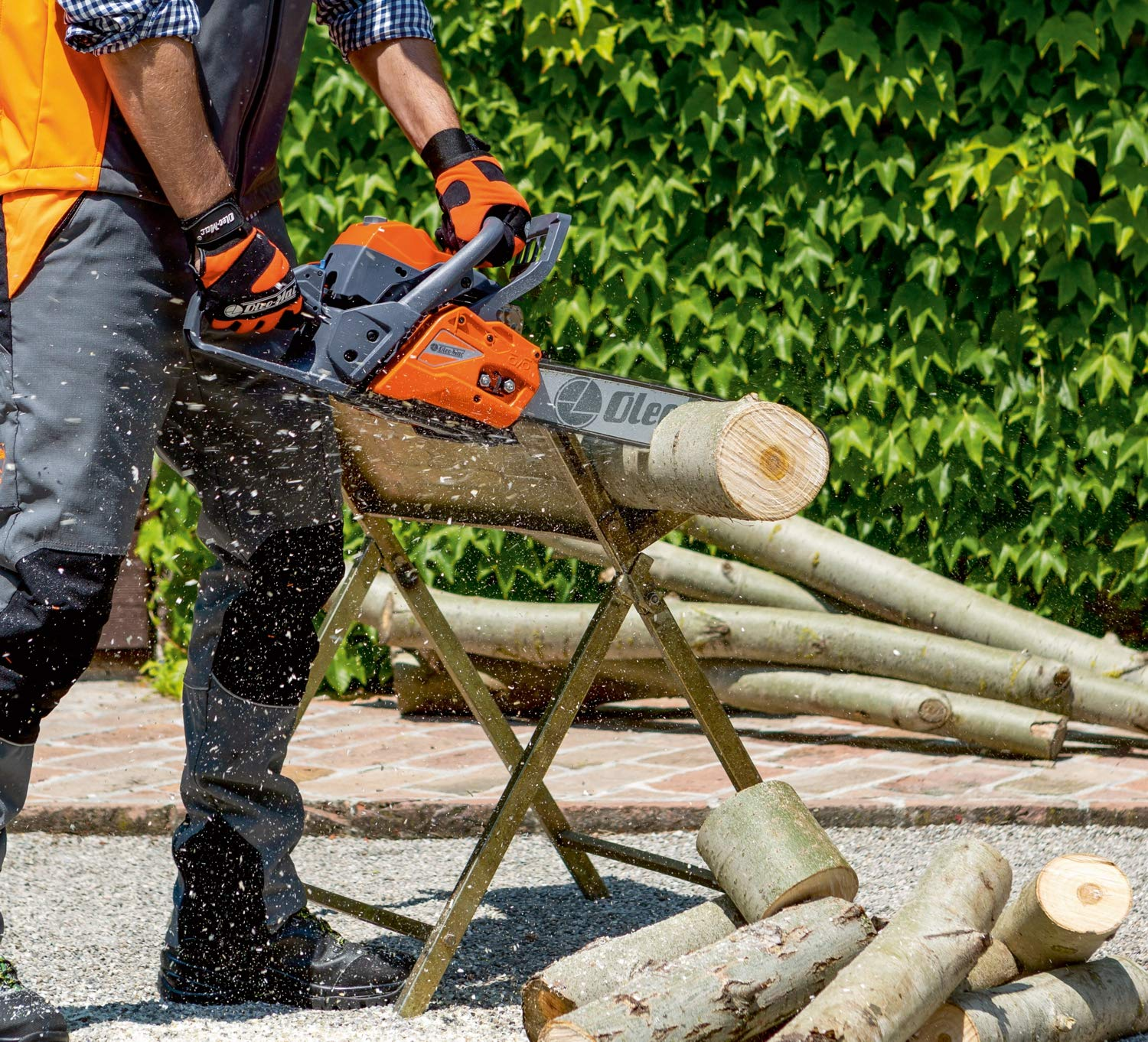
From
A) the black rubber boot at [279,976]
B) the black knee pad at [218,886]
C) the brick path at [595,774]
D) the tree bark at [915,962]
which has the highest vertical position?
the tree bark at [915,962]

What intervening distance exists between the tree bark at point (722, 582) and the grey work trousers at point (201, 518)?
1999 millimetres

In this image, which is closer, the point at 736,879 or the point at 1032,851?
the point at 736,879

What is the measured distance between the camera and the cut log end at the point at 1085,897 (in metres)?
2.05

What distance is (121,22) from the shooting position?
6.47 ft

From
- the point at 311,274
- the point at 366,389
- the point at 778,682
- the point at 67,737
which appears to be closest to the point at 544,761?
the point at 366,389

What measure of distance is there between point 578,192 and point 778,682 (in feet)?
5.55

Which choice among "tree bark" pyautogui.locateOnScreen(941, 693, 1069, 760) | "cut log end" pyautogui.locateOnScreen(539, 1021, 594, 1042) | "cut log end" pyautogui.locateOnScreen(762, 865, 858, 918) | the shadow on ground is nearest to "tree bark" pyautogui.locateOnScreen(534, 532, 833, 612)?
"tree bark" pyautogui.locateOnScreen(941, 693, 1069, 760)

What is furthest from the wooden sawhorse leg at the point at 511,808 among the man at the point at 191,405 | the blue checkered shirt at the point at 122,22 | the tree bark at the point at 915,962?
the blue checkered shirt at the point at 122,22

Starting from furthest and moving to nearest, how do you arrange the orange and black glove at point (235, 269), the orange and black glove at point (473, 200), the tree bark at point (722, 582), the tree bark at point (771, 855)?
the tree bark at point (722, 582), the orange and black glove at point (473, 200), the tree bark at point (771, 855), the orange and black glove at point (235, 269)

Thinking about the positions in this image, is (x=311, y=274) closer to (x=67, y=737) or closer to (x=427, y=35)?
(x=427, y=35)

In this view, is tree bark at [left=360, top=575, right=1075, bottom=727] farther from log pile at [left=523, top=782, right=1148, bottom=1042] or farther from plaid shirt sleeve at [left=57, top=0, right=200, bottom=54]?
plaid shirt sleeve at [left=57, top=0, right=200, bottom=54]

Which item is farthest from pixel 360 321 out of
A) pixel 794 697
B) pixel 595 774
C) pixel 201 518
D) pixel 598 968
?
pixel 794 697

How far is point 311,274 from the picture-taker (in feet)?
7.34

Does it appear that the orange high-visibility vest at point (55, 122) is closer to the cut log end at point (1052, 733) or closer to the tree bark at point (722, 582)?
the tree bark at point (722, 582)
